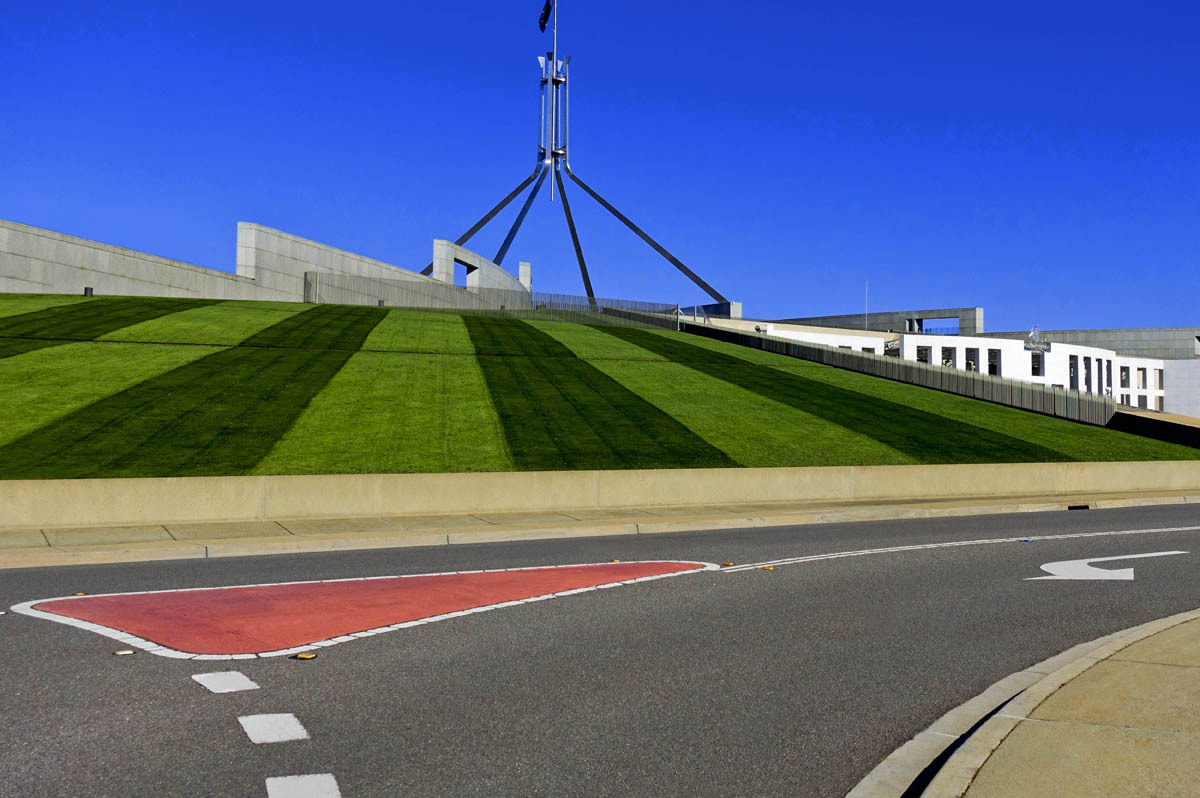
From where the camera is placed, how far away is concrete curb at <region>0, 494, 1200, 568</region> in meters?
13.2

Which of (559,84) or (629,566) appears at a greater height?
(559,84)

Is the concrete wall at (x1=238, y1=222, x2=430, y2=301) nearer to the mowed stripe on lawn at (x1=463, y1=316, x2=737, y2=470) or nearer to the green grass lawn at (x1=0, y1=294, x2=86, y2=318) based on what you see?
the green grass lawn at (x1=0, y1=294, x2=86, y2=318)

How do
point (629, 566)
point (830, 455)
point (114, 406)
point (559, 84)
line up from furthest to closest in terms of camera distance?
point (559, 84) → point (830, 455) → point (114, 406) → point (629, 566)

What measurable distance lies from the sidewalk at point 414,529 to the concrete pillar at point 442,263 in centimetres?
4122

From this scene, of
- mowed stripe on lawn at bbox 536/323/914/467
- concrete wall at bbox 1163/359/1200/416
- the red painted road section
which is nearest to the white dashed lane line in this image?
the red painted road section

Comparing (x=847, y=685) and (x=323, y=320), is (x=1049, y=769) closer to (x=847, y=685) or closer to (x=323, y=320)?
(x=847, y=685)

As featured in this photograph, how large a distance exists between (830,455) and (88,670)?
19.3 meters

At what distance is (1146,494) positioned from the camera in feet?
77.6

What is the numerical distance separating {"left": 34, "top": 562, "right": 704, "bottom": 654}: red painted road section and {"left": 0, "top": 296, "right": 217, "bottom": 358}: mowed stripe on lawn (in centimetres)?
2128

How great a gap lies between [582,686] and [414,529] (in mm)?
9200

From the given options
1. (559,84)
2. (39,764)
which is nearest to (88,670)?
(39,764)

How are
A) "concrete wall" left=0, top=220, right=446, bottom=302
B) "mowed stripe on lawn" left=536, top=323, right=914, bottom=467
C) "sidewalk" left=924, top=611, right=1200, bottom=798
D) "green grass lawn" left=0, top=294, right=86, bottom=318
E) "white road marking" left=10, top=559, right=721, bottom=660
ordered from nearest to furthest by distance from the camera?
"sidewalk" left=924, top=611, right=1200, bottom=798, "white road marking" left=10, top=559, right=721, bottom=660, "mowed stripe on lawn" left=536, top=323, right=914, bottom=467, "green grass lawn" left=0, top=294, right=86, bottom=318, "concrete wall" left=0, top=220, right=446, bottom=302

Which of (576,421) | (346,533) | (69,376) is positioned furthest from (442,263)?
(346,533)

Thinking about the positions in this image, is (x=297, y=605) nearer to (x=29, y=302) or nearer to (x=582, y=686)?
(x=582, y=686)
